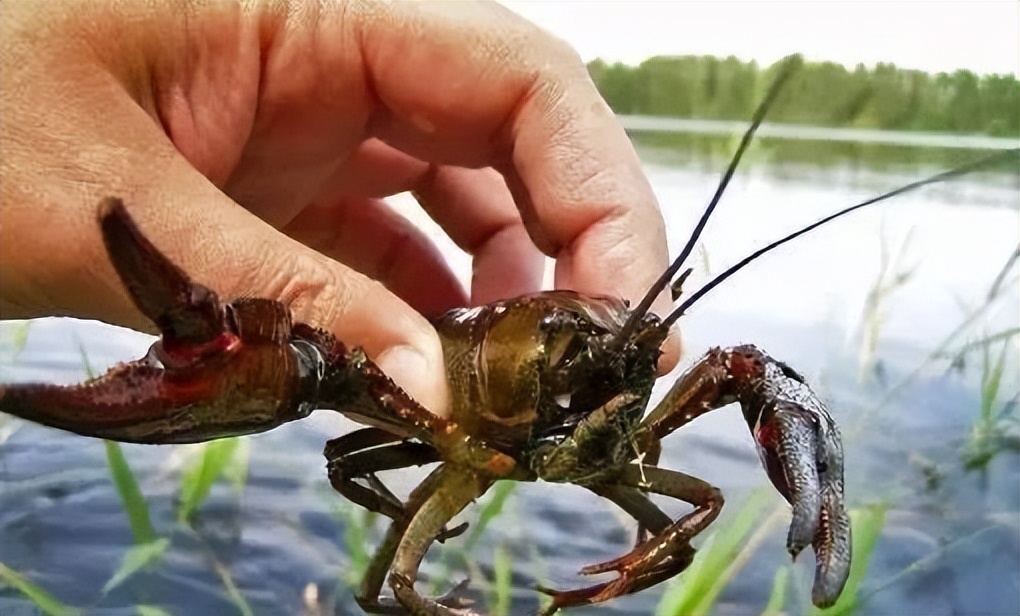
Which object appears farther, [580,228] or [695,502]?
[580,228]

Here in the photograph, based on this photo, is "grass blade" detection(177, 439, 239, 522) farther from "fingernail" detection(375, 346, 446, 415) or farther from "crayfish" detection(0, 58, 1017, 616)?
"fingernail" detection(375, 346, 446, 415)

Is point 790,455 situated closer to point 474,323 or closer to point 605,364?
point 605,364

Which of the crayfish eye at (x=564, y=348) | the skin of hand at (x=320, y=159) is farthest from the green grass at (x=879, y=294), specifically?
the crayfish eye at (x=564, y=348)

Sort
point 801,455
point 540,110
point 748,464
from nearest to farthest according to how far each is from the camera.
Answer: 1. point 801,455
2. point 540,110
3. point 748,464

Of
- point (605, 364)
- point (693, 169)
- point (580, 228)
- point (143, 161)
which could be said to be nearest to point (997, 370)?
point (693, 169)

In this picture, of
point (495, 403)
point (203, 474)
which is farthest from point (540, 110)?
point (203, 474)

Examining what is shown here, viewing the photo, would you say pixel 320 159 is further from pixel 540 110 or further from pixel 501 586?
pixel 501 586
